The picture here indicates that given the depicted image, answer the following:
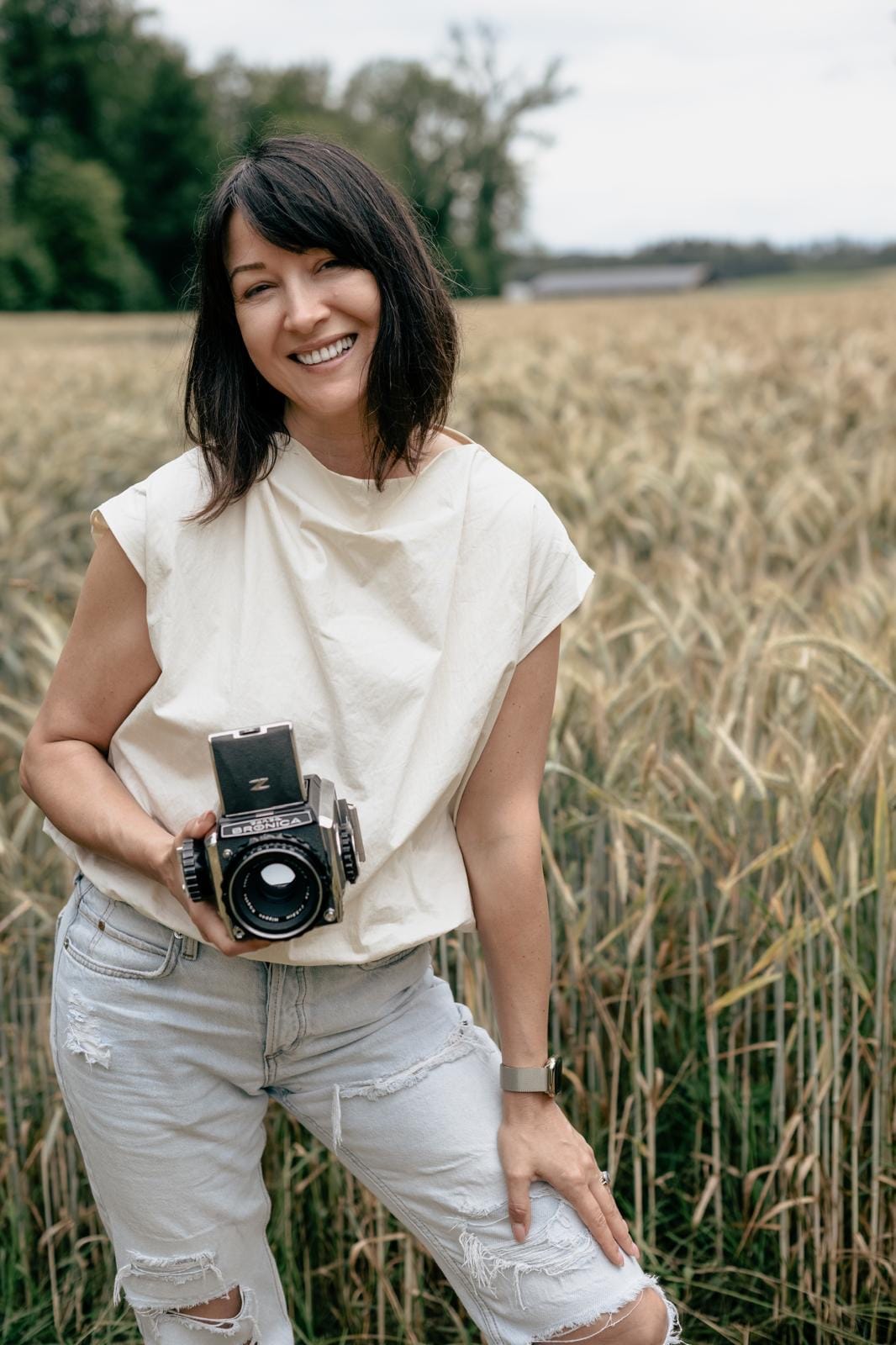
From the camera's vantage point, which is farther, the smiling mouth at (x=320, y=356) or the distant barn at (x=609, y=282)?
the distant barn at (x=609, y=282)

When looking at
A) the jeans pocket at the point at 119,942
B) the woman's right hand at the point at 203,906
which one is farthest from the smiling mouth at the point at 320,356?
the jeans pocket at the point at 119,942

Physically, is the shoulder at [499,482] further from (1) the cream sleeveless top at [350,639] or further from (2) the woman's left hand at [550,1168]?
(2) the woman's left hand at [550,1168]

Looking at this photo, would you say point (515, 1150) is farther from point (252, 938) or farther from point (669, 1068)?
point (669, 1068)

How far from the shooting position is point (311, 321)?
1.34 m

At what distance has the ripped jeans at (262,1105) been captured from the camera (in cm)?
137

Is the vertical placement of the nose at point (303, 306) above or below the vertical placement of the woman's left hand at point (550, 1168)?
above

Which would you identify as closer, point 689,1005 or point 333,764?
point 333,764

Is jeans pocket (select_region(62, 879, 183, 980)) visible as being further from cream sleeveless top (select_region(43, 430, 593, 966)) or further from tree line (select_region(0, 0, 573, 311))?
tree line (select_region(0, 0, 573, 311))

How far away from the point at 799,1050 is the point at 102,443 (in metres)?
3.63

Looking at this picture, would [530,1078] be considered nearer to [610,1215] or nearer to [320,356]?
[610,1215]

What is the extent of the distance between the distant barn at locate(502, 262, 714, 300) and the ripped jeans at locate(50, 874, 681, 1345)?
5135cm

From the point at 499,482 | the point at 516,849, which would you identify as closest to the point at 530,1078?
the point at 516,849

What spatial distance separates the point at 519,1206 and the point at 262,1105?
0.30 meters

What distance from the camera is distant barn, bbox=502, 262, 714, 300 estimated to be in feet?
178
